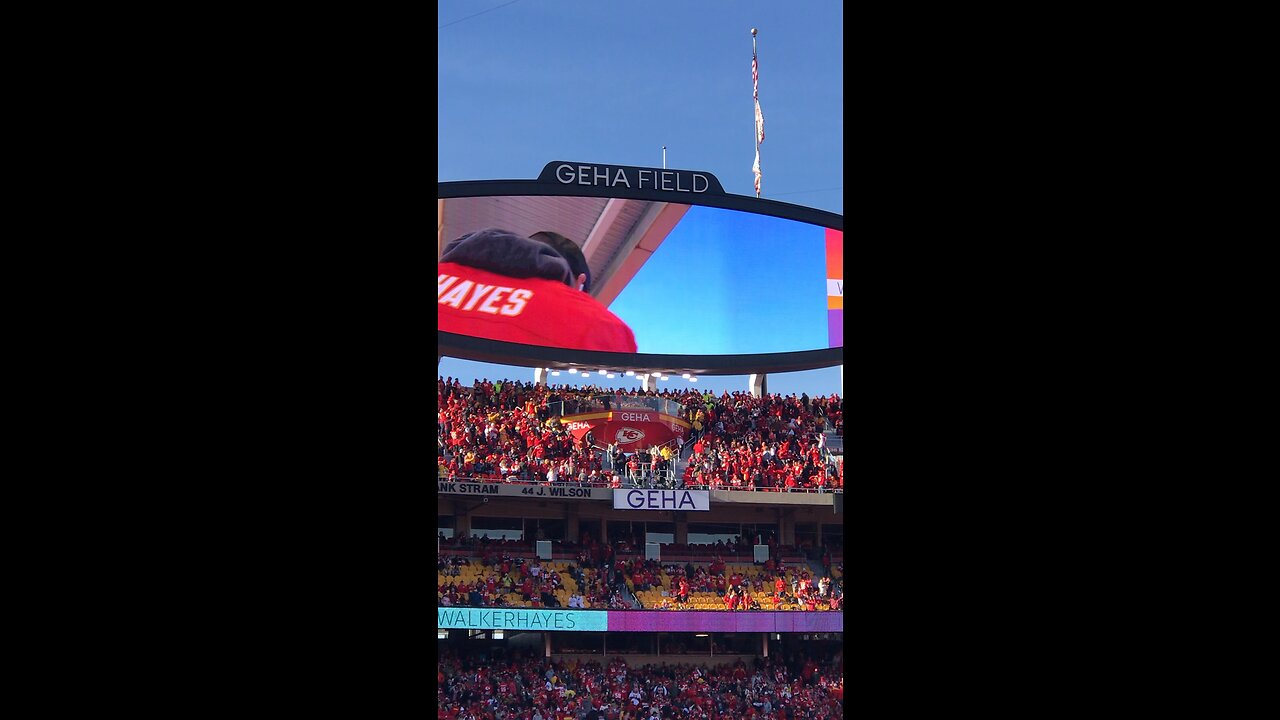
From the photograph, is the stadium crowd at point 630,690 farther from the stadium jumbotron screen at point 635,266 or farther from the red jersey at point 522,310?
the red jersey at point 522,310

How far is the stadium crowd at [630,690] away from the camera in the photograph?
2378 centimetres

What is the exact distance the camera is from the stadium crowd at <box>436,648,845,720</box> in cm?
2378

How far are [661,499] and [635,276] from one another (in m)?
6.73

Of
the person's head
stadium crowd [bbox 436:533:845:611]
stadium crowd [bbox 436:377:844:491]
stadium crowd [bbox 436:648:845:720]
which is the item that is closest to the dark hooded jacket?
the person's head

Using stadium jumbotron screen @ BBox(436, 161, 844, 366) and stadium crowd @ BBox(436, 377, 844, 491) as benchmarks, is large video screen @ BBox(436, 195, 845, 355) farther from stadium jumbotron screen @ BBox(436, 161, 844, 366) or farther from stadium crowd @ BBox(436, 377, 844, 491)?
stadium crowd @ BBox(436, 377, 844, 491)

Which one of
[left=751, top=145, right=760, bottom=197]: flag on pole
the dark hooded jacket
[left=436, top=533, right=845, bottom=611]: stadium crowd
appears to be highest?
[left=751, top=145, right=760, bottom=197]: flag on pole

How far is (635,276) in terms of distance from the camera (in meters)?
31.3

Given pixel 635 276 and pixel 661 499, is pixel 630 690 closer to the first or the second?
pixel 661 499

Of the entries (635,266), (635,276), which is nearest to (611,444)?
(635,276)

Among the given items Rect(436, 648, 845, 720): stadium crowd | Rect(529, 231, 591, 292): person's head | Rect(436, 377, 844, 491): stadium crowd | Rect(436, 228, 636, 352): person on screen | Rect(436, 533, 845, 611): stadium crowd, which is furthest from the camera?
Rect(529, 231, 591, 292): person's head

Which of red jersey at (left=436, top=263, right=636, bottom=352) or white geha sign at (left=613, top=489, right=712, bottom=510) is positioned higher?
red jersey at (left=436, top=263, right=636, bottom=352)

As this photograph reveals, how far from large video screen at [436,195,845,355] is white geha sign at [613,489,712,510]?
4.72 meters

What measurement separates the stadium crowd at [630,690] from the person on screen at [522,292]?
25.9 feet
